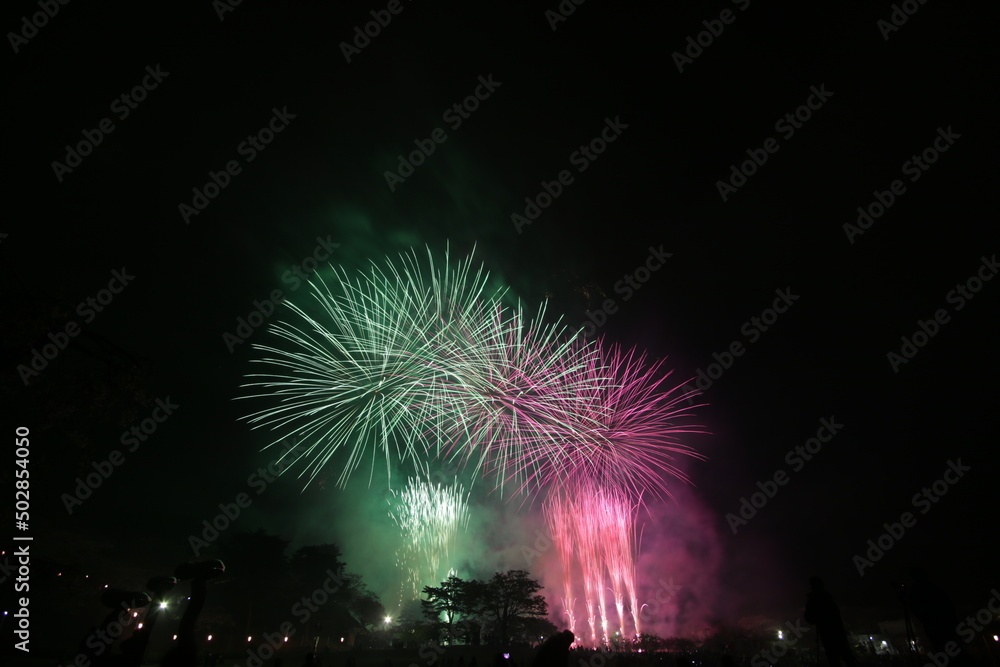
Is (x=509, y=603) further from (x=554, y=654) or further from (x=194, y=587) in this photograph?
(x=554, y=654)

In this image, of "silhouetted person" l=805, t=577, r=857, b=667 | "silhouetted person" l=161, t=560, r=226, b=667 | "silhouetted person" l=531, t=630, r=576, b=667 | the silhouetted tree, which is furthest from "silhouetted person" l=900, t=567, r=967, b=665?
the silhouetted tree

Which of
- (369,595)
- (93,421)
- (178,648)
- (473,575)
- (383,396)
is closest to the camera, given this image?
(178,648)

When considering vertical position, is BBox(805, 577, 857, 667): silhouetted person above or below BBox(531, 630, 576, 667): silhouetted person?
above

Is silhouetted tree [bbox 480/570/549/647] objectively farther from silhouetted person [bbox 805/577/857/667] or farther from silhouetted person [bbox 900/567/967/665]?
silhouetted person [bbox 900/567/967/665]

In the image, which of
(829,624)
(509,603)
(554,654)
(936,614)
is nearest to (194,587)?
(554,654)

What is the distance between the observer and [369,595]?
5884 centimetres

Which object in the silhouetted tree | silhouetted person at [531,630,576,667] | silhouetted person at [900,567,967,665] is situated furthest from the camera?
the silhouetted tree

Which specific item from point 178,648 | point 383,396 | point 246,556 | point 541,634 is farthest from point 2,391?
point 541,634

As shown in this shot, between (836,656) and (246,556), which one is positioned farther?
(246,556)

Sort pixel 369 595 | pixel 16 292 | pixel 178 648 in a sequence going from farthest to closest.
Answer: pixel 369 595 → pixel 16 292 → pixel 178 648

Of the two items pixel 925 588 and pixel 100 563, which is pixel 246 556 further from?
pixel 925 588

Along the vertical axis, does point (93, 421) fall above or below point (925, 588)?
above

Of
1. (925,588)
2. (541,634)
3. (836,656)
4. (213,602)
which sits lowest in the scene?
(836,656)

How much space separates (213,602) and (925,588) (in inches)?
1910
